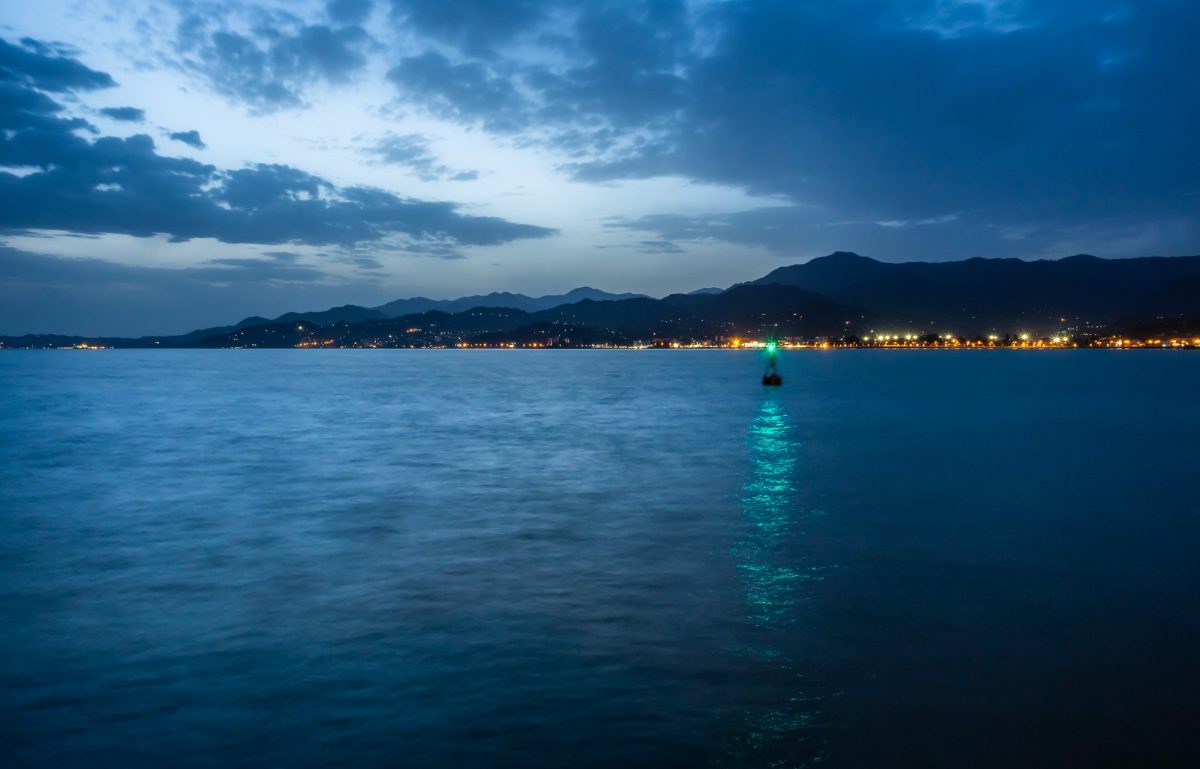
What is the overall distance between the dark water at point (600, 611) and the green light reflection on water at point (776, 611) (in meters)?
0.06

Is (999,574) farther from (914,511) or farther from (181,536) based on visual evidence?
(181,536)

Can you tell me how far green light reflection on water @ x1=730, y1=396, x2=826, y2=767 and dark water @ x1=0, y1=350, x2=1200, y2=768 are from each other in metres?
0.06

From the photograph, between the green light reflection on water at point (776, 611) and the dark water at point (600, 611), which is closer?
the green light reflection on water at point (776, 611)

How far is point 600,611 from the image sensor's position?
13.7 m

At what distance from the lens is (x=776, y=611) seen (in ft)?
45.4

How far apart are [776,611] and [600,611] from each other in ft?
9.94

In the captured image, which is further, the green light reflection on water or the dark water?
the dark water

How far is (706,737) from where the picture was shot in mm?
9297

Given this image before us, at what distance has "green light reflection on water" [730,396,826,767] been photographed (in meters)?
9.16

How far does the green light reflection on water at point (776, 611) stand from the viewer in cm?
916

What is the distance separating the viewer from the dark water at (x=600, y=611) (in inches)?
373

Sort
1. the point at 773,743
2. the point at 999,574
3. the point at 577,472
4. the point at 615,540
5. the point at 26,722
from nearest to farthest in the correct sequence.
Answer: the point at 773,743 → the point at 26,722 → the point at 999,574 → the point at 615,540 → the point at 577,472

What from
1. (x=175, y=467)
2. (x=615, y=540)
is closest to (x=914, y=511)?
(x=615, y=540)

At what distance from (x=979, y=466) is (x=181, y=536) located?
2853 centimetres
